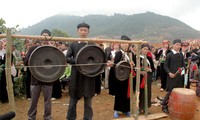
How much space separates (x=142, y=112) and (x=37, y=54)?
3.36 meters

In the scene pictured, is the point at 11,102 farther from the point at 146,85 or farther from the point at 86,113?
the point at 146,85

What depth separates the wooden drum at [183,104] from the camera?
5629mm

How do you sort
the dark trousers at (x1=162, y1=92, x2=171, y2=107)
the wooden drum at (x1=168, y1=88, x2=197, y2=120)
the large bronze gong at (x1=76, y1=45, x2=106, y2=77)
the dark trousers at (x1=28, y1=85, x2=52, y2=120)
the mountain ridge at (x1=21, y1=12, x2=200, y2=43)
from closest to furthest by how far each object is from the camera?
the large bronze gong at (x1=76, y1=45, x2=106, y2=77) → the dark trousers at (x1=28, y1=85, x2=52, y2=120) → the wooden drum at (x1=168, y1=88, x2=197, y2=120) → the dark trousers at (x1=162, y1=92, x2=171, y2=107) → the mountain ridge at (x1=21, y1=12, x2=200, y2=43)

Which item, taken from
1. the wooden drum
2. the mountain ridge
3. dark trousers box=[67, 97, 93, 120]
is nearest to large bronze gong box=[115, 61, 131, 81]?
dark trousers box=[67, 97, 93, 120]

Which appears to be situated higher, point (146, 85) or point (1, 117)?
point (1, 117)

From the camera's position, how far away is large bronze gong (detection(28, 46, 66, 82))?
4.09 m

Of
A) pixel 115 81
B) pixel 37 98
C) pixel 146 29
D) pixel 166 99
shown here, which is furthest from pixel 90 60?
pixel 146 29

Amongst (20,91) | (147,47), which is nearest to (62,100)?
(20,91)

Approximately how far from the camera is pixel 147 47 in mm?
5941

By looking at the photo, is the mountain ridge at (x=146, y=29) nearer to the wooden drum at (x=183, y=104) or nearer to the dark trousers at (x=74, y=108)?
the wooden drum at (x=183, y=104)

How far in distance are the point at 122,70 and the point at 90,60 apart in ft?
3.45

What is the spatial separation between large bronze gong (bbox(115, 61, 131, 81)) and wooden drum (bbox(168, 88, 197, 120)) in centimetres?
124

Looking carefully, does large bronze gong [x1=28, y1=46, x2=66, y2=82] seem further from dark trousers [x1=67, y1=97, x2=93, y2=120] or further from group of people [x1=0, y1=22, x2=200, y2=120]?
dark trousers [x1=67, y1=97, x2=93, y2=120]

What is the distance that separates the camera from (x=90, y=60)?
4656mm
